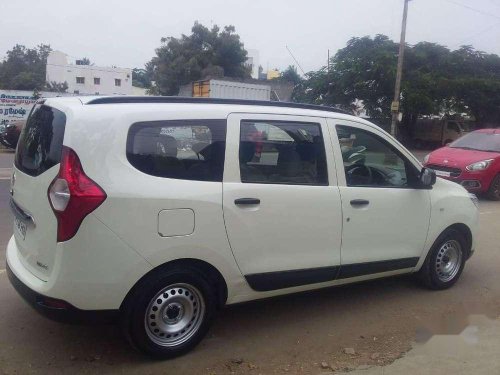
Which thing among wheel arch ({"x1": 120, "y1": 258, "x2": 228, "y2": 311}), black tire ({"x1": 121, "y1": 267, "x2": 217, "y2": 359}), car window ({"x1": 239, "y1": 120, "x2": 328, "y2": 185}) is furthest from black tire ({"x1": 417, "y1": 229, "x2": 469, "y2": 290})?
black tire ({"x1": 121, "y1": 267, "x2": 217, "y2": 359})

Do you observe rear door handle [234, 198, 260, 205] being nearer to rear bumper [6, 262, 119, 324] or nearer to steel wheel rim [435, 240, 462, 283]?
rear bumper [6, 262, 119, 324]

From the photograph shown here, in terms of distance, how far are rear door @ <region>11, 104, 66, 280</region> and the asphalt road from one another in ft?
2.16

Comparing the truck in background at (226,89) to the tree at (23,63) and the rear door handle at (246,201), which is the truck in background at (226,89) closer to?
the rear door handle at (246,201)

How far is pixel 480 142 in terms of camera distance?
37.4ft

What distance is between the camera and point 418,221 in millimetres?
4520

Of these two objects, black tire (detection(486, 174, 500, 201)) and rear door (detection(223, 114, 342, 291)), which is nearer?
rear door (detection(223, 114, 342, 291))

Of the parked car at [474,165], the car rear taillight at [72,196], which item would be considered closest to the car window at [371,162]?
the car rear taillight at [72,196]

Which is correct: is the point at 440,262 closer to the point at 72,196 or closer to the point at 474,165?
the point at 72,196

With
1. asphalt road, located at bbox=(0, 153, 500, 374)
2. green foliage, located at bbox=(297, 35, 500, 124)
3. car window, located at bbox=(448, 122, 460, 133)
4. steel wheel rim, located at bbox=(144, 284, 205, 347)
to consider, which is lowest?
asphalt road, located at bbox=(0, 153, 500, 374)

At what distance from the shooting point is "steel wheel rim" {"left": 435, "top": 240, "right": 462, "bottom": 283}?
16.1 ft

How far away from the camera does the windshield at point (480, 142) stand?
11.1 metres

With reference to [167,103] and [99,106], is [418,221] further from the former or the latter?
[99,106]

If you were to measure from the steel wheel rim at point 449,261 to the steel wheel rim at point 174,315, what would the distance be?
102 inches

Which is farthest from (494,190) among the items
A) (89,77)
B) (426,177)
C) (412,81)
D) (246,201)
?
(89,77)
